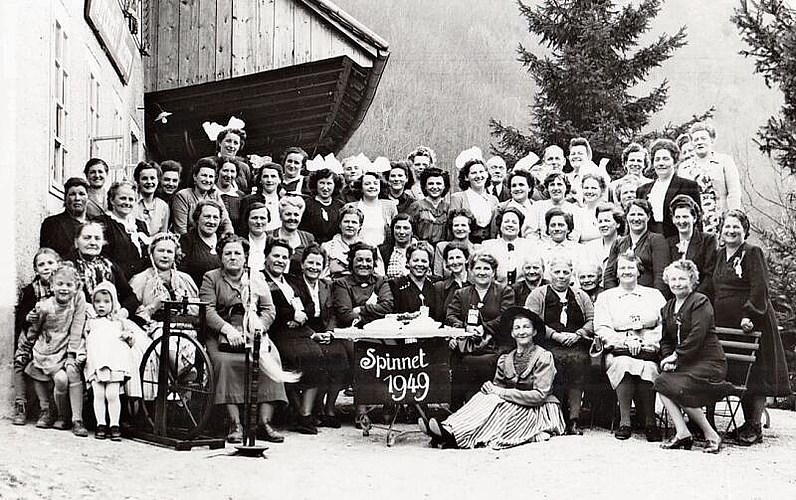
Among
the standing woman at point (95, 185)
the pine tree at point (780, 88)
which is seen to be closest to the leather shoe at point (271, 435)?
the standing woman at point (95, 185)

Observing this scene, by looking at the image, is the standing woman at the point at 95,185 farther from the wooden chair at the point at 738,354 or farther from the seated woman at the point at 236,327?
the wooden chair at the point at 738,354

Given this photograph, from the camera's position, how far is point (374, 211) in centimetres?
852

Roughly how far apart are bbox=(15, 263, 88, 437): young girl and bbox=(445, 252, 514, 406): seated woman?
2597mm

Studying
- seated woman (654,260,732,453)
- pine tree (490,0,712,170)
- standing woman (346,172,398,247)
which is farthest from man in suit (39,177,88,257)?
pine tree (490,0,712,170)

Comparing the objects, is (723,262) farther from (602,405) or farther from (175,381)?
(175,381)

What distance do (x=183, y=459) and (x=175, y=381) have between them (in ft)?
2.07

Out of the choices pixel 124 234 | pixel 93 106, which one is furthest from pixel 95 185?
pixel 93 106

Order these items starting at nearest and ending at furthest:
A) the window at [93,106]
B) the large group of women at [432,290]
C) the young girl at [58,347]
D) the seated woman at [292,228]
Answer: the young girl at [58,347]
the large group of women at [432,290]
the seated woman at [292,228]
the window at [93,106]

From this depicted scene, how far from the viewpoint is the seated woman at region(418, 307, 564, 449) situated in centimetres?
678

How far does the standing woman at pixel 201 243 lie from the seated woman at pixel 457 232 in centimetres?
188

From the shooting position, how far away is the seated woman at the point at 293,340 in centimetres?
715

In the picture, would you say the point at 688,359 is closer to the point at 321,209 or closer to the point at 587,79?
the point at 321,209

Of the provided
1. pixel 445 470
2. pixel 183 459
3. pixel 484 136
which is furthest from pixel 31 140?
pixel 484 136

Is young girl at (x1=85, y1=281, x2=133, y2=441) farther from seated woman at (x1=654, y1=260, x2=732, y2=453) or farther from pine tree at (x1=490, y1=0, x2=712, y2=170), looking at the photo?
pine tree at (x1=490, y1=0, x2=712, y2=170)
